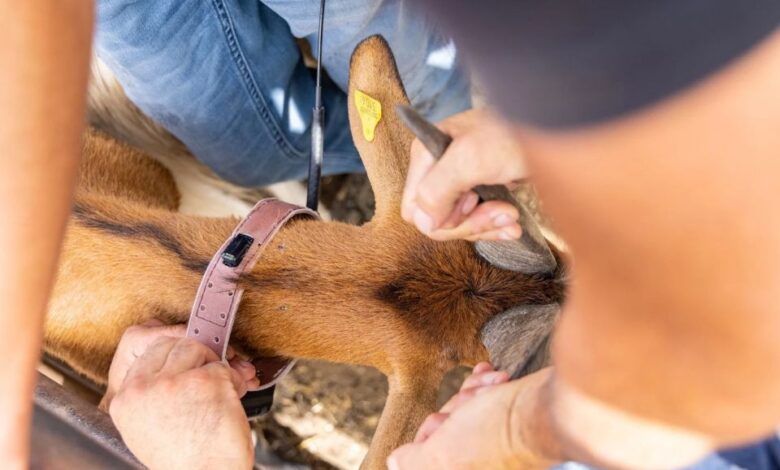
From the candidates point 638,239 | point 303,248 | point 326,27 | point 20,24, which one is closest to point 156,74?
point 326,27

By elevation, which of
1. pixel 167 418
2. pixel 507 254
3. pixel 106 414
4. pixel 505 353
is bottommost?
pixel 106 414

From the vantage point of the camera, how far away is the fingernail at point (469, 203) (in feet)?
4.99

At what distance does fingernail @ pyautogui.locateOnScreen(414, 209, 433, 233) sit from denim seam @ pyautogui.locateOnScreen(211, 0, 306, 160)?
105 cm

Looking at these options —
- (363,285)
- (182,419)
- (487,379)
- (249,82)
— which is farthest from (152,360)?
(249,82)

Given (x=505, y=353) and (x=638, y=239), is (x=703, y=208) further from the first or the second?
(x=505, y=353)

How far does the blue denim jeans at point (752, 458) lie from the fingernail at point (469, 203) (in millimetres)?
603

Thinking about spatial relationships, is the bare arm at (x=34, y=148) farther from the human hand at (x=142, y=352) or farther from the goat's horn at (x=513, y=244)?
the human hand at (x=142, y=352)

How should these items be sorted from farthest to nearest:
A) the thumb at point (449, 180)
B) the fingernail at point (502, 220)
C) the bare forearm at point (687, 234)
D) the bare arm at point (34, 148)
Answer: the fingernail at point (502, 220) → the thumb at point (449, 180) → the bare arm at point (34, 148) → the bare forearm at point (687, 234)

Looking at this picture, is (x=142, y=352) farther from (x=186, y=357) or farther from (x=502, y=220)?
(x=502, y=220)

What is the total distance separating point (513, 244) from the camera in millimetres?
1903

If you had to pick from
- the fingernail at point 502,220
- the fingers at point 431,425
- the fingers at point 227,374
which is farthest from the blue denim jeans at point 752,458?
the fingers at point 227,374

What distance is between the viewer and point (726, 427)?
0.90 m

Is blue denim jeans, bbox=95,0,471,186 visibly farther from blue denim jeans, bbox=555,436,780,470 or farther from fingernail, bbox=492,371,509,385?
blue denim jeans, bbox=555,436,780,470

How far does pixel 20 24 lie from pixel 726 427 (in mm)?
963
